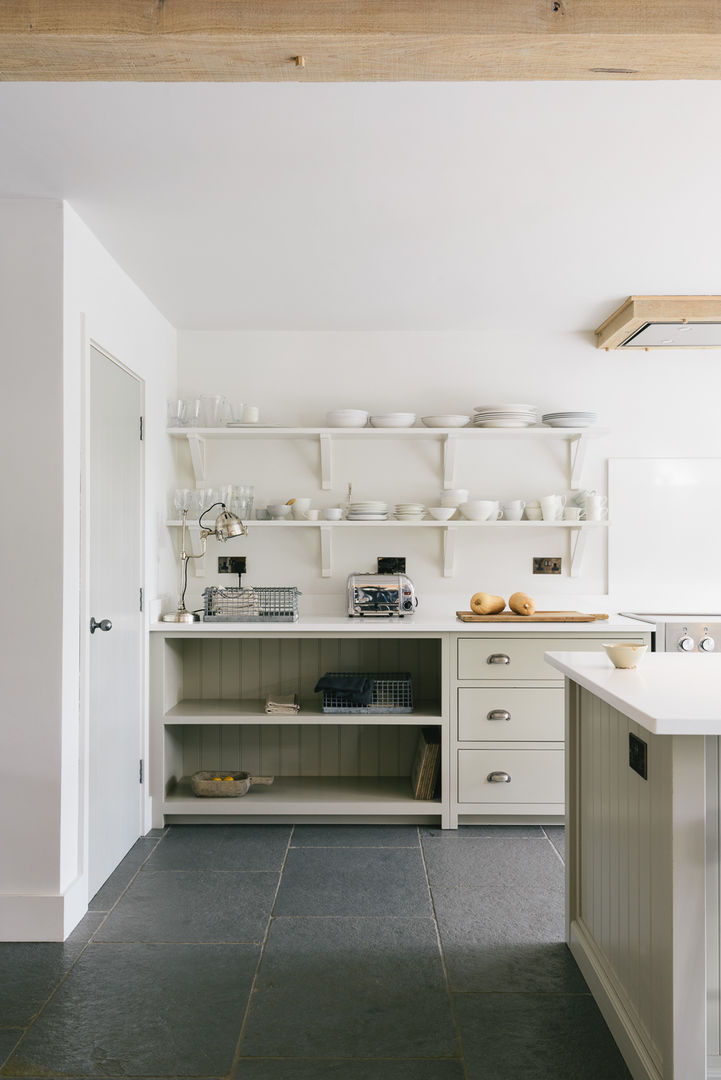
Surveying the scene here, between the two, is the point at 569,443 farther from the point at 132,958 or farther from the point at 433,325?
Result: the point at 132,958

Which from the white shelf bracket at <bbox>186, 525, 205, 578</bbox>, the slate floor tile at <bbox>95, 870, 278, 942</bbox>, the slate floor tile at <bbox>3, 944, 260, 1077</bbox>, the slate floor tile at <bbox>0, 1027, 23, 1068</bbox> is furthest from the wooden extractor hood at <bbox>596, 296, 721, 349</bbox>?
the slate floor tile at <bbox>0, 1027, 23, 1068</bbox>

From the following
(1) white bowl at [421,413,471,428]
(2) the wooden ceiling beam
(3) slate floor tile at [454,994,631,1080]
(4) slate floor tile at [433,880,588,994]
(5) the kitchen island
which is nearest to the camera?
(2) the wooden ceiling beam

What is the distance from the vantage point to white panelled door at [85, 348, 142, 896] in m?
3.09

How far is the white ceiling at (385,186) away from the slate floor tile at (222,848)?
7.82ft

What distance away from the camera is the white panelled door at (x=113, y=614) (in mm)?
3088

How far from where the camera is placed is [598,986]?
7.58 ft

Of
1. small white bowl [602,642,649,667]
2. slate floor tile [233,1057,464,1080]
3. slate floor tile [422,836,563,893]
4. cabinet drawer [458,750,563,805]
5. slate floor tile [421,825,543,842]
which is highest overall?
small white bowl [602,642,649,667]

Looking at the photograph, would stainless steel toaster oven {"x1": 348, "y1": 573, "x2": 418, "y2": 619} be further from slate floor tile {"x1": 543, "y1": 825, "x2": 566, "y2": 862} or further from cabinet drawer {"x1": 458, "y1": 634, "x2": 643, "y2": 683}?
slate floor tile {"x1": 543, "y1": 825, "x2": 566, "y2": 862}

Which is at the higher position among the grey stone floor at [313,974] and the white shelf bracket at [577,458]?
the white shelf bracket at [577,458]

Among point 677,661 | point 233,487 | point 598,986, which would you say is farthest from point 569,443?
point 598,986

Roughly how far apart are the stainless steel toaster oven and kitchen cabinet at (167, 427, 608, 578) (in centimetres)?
29

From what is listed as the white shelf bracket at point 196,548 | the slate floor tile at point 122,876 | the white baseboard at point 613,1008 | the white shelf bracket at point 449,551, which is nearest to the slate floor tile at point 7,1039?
the slate floor tile at point 122,876

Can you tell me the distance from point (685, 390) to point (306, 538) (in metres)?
2.11

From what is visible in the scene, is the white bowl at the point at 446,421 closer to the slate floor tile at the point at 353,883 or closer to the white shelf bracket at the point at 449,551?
the white shelf bracket at the point at 449,551
